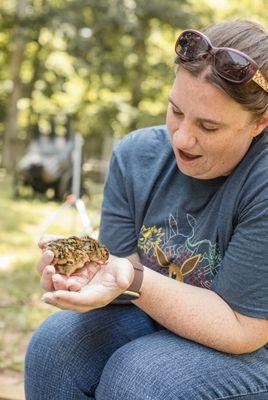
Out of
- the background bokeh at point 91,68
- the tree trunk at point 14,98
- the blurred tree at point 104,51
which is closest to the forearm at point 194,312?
the background bokeh at point 91,68

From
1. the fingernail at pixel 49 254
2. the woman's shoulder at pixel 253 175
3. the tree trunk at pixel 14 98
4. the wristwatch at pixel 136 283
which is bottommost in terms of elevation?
the tree trunk at pixel 14 98

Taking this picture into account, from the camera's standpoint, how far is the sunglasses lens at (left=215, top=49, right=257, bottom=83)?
1556mm

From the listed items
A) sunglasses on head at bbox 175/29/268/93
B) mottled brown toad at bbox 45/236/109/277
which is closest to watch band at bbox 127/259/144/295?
mottled brown toad at bbox 45/236/109/277

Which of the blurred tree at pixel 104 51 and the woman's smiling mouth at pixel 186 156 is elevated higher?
the woman's smiling mouth at pixel 186 156

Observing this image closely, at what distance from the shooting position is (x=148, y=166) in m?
1.97

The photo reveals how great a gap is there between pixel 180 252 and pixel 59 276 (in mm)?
405

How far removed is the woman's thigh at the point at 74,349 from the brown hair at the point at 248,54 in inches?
30.3

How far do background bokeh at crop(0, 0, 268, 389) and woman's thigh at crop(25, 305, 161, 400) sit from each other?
5237 millimetres

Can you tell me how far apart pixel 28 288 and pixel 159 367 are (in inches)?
127

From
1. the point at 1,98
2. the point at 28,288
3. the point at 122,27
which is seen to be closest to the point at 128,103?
the point at 122,27

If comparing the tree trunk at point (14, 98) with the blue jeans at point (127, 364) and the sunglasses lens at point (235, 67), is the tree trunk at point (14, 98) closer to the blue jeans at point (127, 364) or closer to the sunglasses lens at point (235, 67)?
the blue jeans at point (127, 364)

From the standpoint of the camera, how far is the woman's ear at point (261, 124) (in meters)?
1.67

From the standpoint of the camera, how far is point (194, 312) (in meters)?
1.64

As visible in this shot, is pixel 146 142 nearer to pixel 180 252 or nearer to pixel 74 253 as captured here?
pixel 180 252
